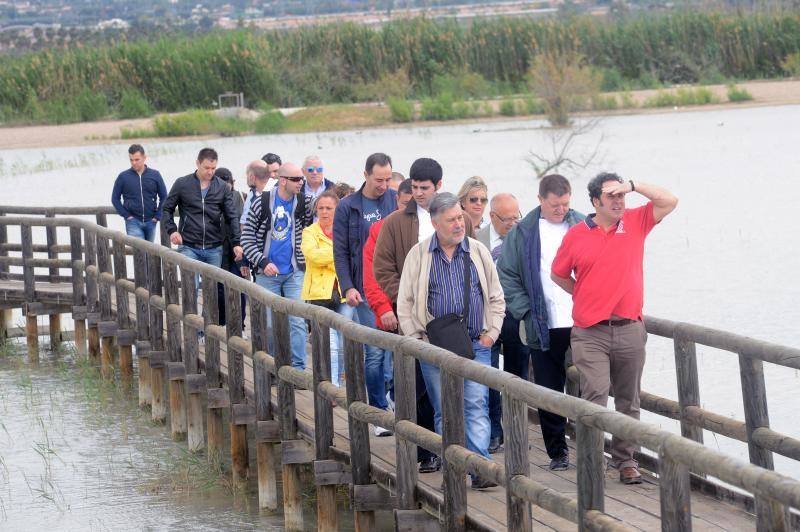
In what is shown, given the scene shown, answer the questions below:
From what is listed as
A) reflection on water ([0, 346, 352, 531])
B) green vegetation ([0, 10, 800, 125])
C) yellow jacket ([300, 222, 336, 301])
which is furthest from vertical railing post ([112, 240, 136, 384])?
green vegetation ([0, 10, 800, 125])

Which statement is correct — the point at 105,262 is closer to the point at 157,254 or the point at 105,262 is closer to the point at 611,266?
the point at 157,254

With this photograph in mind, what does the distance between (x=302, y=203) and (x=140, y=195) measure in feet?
15.4

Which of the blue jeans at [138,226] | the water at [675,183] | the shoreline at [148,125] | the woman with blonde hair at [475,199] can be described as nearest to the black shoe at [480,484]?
the woman with blonde hair at [475,199]

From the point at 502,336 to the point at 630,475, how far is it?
4.01 ft

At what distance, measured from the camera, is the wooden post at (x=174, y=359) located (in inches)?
433

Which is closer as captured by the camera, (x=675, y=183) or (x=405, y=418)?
(x=405, y=418)

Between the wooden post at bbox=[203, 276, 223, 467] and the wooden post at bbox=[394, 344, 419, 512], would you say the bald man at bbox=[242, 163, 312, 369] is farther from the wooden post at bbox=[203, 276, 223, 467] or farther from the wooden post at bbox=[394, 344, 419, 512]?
the wooden post at bbox=[394, 344, 419, 512]

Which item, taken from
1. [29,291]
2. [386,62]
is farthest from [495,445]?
[386,62]

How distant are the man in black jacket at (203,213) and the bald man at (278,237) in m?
1.62

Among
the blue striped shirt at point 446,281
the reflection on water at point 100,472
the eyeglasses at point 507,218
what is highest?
the eyeglasses at point 507,218

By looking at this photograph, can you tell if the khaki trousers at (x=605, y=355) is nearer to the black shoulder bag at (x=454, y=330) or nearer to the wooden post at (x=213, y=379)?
the black shoulder bag at (x=454, y=330)

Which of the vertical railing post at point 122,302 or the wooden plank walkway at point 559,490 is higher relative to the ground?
the vertical railing post at point 122,302

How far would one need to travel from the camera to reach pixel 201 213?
11.4 m

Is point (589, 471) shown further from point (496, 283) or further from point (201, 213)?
point (201, 213)
